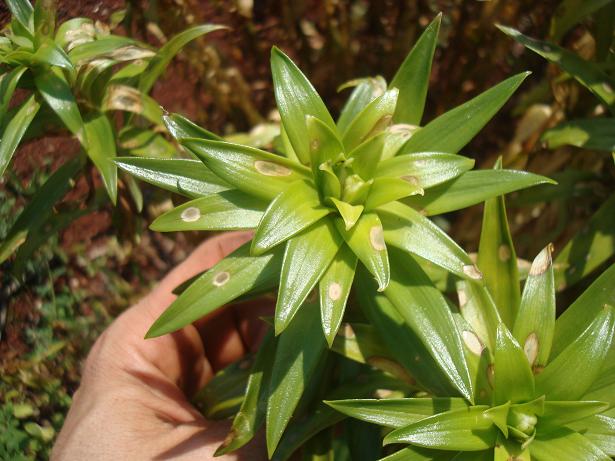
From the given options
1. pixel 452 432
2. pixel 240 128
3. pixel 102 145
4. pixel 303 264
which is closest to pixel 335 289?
pixel 303 264

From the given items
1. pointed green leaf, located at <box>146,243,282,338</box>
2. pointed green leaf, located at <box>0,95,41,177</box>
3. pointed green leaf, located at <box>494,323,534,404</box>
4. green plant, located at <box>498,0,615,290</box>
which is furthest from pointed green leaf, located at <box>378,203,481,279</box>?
pointed green leaf, located at <box>0,95,41,177</box>

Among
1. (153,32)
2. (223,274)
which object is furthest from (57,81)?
(153,32)

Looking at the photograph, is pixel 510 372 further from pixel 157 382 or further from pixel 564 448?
pixel 157 382

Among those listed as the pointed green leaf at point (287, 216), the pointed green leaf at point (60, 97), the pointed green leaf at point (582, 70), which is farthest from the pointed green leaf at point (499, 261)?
the pointed green leaf at point (60, 97)

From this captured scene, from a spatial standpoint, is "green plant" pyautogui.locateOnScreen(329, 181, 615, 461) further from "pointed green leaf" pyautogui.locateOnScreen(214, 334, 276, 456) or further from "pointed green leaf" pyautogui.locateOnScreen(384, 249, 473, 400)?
"pointed green leaf" pyautogui.locateOnScreen(214, 334, 276, 456)

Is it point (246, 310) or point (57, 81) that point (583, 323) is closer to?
point (246, 310)

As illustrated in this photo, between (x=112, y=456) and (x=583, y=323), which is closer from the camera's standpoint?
(x=583, y=323)
